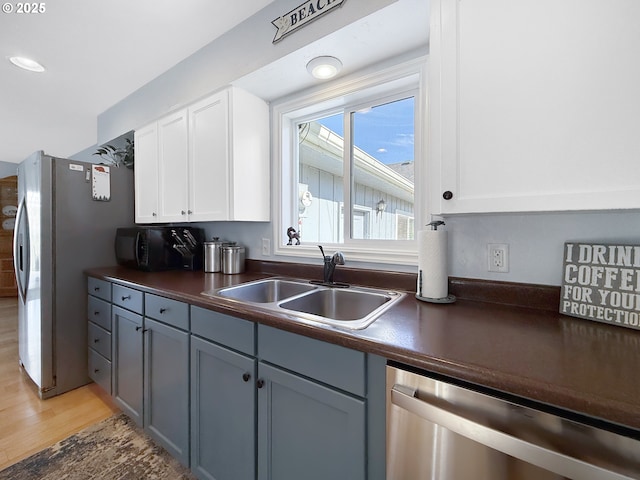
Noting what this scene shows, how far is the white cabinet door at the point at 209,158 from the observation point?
1.72 meters

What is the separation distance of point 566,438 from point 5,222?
7.59 metres

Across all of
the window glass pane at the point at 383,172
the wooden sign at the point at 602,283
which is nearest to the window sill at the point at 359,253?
the window glass pane at the point at 383,172

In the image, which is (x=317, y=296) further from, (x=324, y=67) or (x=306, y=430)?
(x=324, y=67)

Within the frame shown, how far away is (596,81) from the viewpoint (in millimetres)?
753

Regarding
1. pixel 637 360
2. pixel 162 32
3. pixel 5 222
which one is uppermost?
pixel 162 32

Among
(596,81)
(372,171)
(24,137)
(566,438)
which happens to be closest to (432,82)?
(596,81)

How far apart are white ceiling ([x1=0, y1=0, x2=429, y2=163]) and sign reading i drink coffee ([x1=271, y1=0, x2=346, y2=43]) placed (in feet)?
0.40

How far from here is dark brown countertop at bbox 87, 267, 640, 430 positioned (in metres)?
0.53

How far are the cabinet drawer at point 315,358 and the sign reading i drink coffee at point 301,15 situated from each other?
4.76ft

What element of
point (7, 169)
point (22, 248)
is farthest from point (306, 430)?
point (7, 169)

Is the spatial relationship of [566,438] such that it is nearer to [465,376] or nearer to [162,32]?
[465,376]

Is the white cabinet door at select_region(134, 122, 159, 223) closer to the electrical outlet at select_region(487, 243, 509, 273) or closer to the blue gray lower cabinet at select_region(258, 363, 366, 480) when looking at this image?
the blue gray lower cabinet at select_region(258, 363, 366, 480)

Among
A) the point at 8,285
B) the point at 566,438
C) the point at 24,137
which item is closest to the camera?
the point at 566,438

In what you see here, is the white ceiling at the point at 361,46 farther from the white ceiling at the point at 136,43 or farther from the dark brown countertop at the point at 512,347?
the dark brown countertop at the point at 512,347
